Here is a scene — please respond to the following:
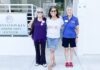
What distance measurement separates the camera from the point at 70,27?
8.33m

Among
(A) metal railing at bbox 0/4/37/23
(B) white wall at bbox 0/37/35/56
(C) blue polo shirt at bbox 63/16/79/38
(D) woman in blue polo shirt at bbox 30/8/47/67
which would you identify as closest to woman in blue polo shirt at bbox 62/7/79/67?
(C) blue polo shirt at bbox 63/16/79/38

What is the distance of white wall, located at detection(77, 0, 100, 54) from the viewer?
9.95 m

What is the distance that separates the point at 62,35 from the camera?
27.9 feet

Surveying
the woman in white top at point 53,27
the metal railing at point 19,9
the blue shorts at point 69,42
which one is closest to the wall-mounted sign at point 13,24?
the metal railing at point 19,9

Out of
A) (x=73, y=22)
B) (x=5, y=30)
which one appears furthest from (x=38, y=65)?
(x=5, y=30)

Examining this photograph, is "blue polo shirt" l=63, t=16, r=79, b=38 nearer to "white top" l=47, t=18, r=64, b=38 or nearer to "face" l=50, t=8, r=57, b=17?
"white top" l=47, t=18, r=64, b=38

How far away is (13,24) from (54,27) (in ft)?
7.66

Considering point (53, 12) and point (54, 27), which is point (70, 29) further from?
point (53, 12)

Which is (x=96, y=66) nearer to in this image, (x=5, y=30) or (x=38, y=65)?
Answer: (x=38, y=65)

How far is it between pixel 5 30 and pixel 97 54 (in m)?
3.00

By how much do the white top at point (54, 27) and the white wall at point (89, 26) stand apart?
5.92 feet

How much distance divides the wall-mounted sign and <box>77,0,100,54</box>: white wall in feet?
5.76

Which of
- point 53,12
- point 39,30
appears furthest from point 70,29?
point 39,30

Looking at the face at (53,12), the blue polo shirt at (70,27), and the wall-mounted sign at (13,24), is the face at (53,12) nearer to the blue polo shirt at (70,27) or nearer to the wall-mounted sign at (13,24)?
the blue polo shirt at (70,27)
